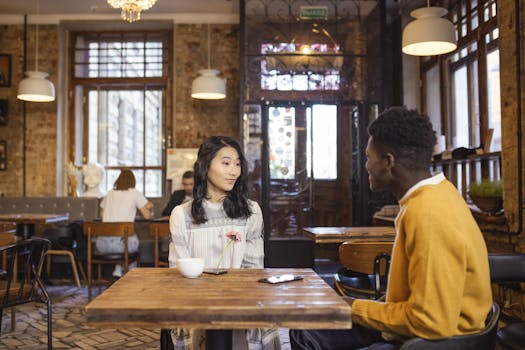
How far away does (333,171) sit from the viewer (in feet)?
23.9

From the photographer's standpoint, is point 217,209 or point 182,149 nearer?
point 217,209

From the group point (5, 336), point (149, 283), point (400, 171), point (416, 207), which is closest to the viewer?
point (416, 207)

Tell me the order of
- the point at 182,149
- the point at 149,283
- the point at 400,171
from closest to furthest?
the point at 400,171
the point at 149,283
the point at 182,149

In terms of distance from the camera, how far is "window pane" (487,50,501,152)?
4.85 meters

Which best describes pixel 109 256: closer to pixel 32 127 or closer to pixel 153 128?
pixel 153 128

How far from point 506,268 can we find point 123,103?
6.93 meters

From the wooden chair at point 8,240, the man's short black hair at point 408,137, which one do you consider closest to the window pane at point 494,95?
the man's short black hair at point 408,137

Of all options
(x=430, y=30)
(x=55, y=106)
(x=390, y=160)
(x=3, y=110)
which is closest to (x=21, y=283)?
(x=390, y=160)

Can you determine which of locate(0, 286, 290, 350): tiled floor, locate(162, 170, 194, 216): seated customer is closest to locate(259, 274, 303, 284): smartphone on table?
locate(0, 286, 290, 350): tiled floor

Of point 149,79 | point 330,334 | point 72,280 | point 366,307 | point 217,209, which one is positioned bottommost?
point 72,280

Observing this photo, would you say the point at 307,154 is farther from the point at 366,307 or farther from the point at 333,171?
the point at 366,307

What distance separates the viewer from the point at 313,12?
7.26 meters

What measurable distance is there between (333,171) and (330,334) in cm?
556

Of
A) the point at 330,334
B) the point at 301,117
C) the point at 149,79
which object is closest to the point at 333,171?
the point at 301,117
